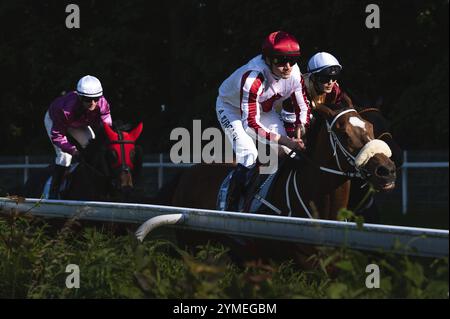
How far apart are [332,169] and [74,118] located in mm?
4355

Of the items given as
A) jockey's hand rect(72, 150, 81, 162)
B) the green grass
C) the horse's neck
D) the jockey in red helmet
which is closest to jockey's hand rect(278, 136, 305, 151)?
→ the jockey in red helmet

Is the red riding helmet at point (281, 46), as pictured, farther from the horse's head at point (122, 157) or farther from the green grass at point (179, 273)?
the horse's head at point (122, 157)

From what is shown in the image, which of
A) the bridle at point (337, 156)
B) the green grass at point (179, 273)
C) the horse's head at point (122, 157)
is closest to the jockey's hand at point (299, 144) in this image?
the bridle at point (337, 156)

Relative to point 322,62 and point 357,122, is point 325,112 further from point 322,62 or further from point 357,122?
point 322,62

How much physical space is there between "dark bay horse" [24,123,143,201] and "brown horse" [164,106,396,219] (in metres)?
2.75

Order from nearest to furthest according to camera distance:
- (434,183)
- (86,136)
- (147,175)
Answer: (86,136), (434,183), (147,175)

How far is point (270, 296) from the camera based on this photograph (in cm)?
368

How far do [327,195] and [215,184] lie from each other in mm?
1621

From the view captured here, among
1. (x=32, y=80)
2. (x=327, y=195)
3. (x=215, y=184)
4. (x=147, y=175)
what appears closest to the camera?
(x=327, y=195)

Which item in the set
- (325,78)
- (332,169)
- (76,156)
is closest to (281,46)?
(325,78)

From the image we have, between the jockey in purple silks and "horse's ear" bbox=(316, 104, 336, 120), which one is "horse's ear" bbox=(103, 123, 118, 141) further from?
"horse's ear" bbox=(316, 104, 336, 120)

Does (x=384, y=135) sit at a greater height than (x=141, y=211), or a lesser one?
greater
